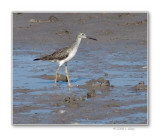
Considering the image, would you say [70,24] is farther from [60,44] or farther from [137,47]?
[137,47]

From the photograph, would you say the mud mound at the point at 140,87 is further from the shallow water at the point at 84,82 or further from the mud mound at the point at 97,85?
the mud mound at the point at 97,85

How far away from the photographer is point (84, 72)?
1611 centimetres

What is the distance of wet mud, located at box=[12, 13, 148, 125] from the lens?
481 inches

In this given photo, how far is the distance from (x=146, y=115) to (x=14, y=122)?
2.75 m

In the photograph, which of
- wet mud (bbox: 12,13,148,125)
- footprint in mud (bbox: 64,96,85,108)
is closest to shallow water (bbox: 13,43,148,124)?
wet mud (bbox: 12,13,148,125)

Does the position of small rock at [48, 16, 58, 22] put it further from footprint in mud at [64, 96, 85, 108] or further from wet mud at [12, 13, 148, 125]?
footprint in mud at [64, 96, 85, 108]

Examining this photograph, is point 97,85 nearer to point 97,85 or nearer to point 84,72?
point 97,85

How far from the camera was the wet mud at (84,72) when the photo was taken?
12219 mm

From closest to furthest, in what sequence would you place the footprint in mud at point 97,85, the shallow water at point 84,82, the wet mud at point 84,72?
1. the shallow water at point 84,82
2. the wet mud at point 84,72
3. the footprint in mud at point 97,85

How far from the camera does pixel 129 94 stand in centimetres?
1363

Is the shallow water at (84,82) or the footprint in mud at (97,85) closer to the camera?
the shallow water at (84,82)

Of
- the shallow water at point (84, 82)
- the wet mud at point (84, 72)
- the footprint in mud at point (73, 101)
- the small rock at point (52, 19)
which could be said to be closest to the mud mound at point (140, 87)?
the wet mud at point (84, 72)
